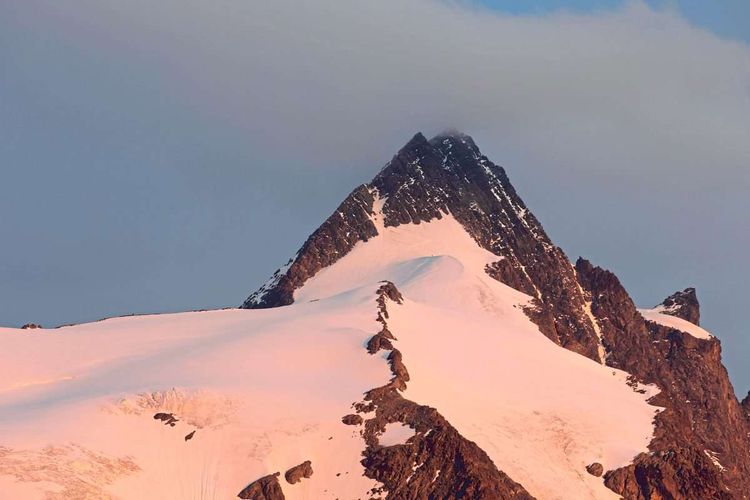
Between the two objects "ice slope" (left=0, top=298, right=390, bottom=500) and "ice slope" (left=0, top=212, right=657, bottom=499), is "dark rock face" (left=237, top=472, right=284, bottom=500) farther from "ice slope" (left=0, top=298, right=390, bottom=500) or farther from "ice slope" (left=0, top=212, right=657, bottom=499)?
"ice slope" (left=0, top=212, right=657, bottom=499)

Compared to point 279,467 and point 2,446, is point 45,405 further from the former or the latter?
point 279,467

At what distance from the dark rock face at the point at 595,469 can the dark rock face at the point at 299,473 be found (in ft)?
113

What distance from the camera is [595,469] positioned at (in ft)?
552

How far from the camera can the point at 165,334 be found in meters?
190

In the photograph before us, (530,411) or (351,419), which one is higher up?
(351,419)

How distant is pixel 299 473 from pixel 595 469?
36639mm

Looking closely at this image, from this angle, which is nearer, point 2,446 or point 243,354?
point 2,446

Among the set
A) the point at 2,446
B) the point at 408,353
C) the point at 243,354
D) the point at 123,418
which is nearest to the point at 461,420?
the point at 408,353

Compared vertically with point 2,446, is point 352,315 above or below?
above

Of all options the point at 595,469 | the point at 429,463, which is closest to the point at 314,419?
the point at 429,463

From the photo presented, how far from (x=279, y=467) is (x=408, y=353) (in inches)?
1416

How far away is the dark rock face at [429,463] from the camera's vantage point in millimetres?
151250

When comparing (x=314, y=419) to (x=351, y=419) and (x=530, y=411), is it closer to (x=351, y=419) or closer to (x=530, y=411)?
(x=351, y=419)

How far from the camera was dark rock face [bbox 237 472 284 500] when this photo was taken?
14700 cm
